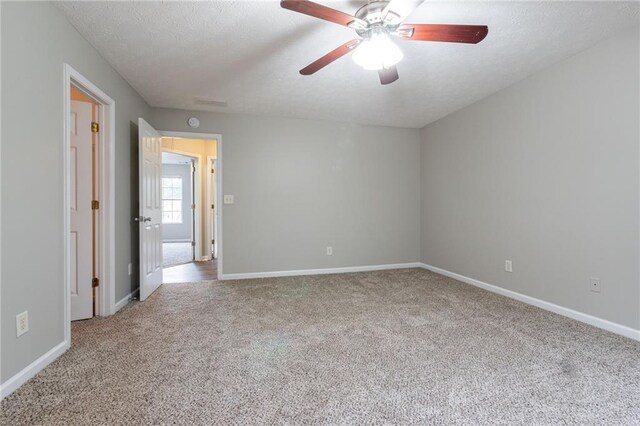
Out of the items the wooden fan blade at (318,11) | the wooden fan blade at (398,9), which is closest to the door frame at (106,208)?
the wooden fan blade at (318,11)

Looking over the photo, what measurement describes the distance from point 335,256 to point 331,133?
184cm

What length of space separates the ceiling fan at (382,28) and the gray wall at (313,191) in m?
2.49

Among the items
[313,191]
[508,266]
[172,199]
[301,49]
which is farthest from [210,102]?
[172,199]

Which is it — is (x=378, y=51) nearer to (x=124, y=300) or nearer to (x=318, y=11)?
(x=318, y=11)

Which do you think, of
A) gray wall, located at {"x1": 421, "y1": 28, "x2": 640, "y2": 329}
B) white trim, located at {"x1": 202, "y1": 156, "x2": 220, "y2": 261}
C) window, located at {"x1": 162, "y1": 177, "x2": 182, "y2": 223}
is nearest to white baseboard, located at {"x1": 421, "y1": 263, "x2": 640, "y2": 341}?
gray wall, located at {"x1": 421, "y1": 28, "x2": 640, "y2": 329}

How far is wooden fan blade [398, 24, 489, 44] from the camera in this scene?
63.7 inches

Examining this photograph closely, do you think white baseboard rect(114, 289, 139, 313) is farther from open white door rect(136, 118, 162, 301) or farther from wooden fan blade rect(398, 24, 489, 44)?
wooden fan blade rect(398, 24, 489, 44)

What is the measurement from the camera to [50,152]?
1.88 meters

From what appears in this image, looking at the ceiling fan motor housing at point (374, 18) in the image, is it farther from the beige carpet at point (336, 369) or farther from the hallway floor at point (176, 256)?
the hallway floor at point (176, 256)

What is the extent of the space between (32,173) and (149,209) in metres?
1.60

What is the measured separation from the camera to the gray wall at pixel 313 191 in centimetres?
413

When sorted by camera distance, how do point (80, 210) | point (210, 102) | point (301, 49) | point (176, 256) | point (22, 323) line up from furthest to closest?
point (176, 256)
point (210, 102)
point (80, 210)
point (301, 49)
point (22, 323)

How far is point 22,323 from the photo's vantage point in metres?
1.65

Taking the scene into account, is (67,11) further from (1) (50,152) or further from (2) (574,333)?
(2) (574,333)
